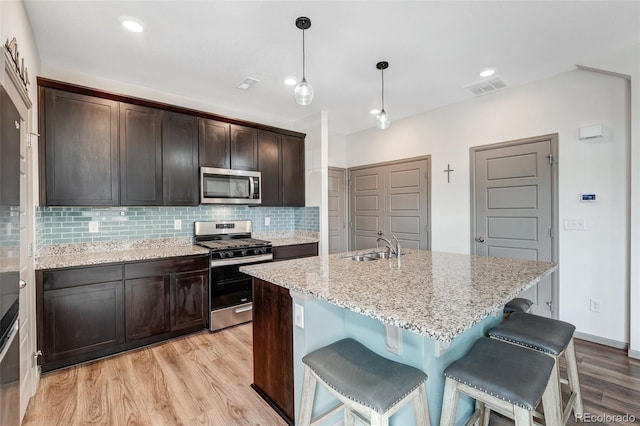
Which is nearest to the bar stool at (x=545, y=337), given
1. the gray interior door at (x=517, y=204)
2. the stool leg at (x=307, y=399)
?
the stool leg at (x=307, y=399)

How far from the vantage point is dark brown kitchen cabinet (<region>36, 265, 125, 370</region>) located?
7.82 ft

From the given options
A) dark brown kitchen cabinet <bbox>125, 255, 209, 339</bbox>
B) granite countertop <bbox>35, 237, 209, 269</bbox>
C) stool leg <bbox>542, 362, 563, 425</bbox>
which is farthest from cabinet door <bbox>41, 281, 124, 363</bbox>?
stool leg <bbox>542, 362, 563, 425</bbox>

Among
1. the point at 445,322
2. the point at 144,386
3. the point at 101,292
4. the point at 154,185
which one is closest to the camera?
the point at 445,322

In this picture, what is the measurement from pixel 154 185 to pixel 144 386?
1919 millimetres

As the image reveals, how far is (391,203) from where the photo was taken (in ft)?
15.6

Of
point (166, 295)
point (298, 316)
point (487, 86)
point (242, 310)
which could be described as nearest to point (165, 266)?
point (166, 295)

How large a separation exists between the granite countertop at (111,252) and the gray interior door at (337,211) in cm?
251

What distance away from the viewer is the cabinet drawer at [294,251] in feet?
12.6

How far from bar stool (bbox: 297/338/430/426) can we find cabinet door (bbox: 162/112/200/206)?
260 centimetres

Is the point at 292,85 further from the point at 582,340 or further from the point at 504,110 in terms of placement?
the point at 582,340

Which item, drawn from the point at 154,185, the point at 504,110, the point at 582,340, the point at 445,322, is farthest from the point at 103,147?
the point at 582,340

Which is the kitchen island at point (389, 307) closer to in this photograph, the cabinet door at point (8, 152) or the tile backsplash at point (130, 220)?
the cabinet door at point (8, 152)

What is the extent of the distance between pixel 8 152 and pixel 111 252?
1.87 meters

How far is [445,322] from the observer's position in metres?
1.00
